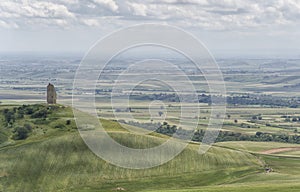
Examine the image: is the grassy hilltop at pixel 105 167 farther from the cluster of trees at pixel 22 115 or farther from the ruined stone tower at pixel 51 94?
the ruined stone tower at pixel 51 94

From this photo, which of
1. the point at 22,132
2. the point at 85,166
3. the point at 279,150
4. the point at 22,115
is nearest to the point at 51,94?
the point at 22,115

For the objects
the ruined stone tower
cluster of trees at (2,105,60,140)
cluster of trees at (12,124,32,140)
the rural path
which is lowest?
the rural path

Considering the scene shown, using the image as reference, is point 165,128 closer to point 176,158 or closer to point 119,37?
point 176,158

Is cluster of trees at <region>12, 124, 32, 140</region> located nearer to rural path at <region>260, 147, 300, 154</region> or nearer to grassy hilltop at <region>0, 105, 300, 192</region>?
grassy hilltop at <region>0, 105, 300, 192</region>

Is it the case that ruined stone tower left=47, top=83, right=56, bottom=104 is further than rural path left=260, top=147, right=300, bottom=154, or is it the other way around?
ruined stone tower left=47, top=83, right=56, bottom=104

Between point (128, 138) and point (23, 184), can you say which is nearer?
point (23, 184)

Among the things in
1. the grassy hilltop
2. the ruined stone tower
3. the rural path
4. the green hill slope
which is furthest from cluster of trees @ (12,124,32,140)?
the rural path

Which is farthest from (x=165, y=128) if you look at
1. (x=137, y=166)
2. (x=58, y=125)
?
(x=137, y=166)

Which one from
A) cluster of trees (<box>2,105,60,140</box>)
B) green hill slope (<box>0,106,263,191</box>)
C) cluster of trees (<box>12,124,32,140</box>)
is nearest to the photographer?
green hill slope (<box>0,106,263,191</box>)
